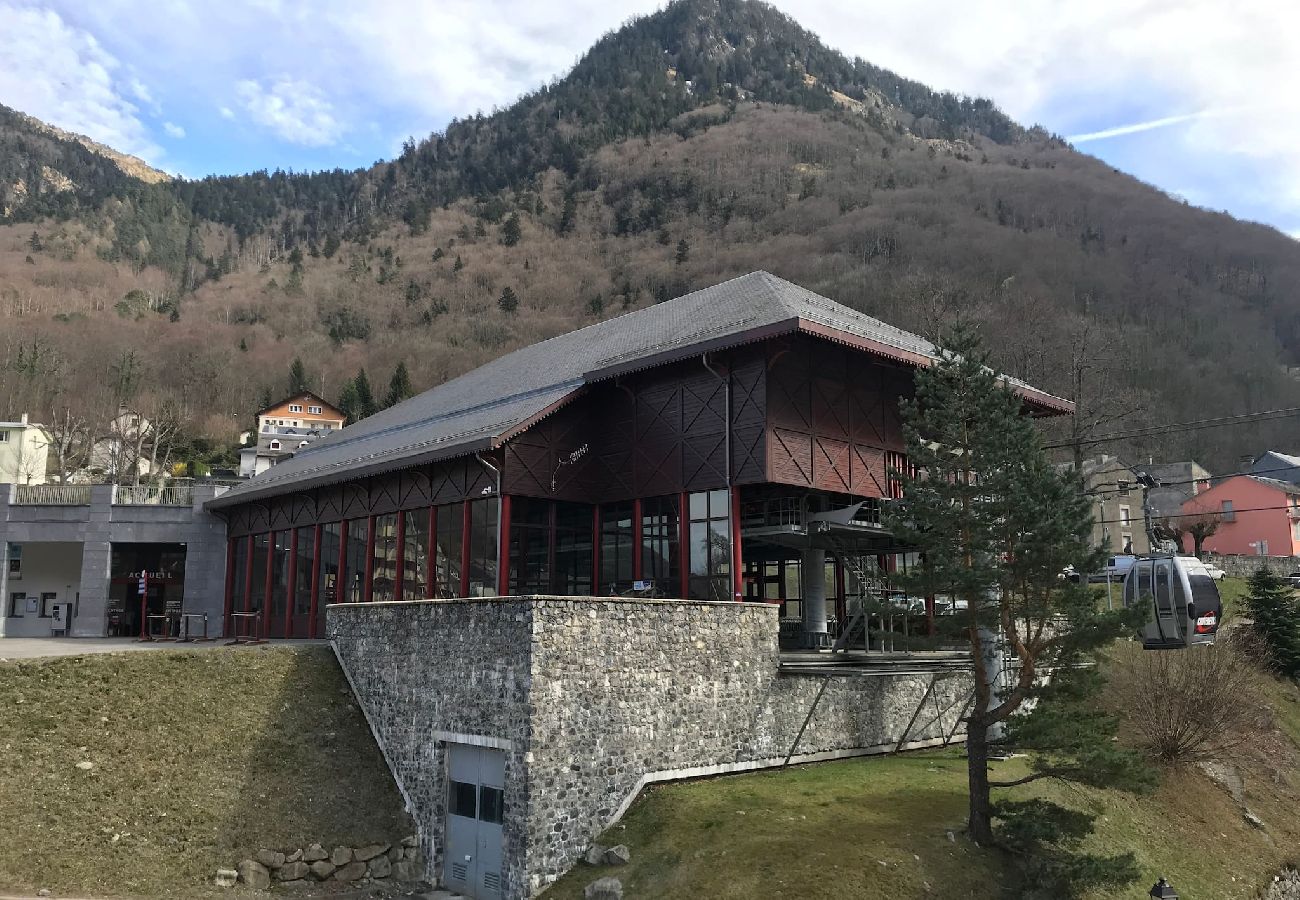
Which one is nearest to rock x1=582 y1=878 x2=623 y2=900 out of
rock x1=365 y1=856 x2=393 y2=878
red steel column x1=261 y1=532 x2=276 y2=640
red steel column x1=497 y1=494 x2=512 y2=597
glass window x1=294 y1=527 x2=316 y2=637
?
rock x1=365 y1=856 x2=393 y2=878

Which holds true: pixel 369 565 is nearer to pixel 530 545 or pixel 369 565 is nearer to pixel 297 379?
pixel 530 545

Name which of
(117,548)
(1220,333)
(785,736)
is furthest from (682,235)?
(785,736)

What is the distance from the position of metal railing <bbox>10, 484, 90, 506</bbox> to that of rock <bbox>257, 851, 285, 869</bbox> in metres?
28.5

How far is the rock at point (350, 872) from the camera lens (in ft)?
55.6

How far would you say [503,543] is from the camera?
25.4 metres

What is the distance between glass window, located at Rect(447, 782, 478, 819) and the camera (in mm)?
17234

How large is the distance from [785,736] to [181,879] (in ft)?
36.2

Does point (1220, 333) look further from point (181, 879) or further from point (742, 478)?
point (181, 879)

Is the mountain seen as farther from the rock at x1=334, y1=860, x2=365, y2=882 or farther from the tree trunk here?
the rock at x1=334, y1=860, x2=365, y2=882

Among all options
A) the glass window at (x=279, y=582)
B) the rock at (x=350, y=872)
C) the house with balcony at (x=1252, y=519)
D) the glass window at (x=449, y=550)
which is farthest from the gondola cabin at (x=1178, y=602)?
the house with balcony at (x=1252, y=519)

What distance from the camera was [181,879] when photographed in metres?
15.7

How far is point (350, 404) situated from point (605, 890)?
8538 cm

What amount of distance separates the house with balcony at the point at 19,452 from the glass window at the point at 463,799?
50666 millimetres

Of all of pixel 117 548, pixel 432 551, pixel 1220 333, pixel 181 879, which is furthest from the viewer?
pixel 1220 333
